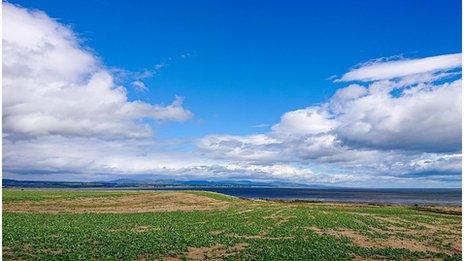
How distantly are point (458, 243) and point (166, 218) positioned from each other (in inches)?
1391

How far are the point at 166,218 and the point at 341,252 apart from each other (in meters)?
30.4

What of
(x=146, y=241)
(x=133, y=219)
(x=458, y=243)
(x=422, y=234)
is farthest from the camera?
(x=133, y=219)

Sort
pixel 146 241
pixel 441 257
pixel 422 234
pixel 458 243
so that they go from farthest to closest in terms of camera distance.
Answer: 1. pixel 422 234
2. pixel 458 243
3. pixel 146 241
4. pixel 441 257

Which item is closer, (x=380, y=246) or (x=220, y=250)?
(x=220, y=250)

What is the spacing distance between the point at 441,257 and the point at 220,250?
17.5 metres

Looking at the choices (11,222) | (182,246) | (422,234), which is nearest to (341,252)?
(182,246)

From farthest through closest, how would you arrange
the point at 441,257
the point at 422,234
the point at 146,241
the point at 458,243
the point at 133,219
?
the point at 133,219 < the point at 422,234 < the point at 458,243 < the point at 146,241 < the point at 441,257

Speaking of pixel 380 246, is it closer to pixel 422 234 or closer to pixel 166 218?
pixel 422 234

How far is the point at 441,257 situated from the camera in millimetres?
34750

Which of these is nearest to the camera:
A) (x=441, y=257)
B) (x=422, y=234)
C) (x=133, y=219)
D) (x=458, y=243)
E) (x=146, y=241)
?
(x=441, y=257)

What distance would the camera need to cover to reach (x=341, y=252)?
35.2 meters

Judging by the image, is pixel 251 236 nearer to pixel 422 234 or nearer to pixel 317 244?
pixel 317 244

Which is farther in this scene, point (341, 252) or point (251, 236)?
point (251, 236)

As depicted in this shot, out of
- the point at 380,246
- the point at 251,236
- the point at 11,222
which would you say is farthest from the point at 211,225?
the point at 11,222
